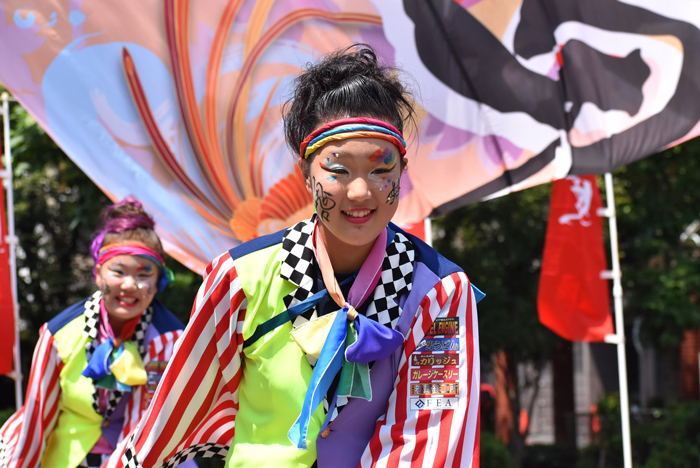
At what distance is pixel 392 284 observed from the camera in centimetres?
224

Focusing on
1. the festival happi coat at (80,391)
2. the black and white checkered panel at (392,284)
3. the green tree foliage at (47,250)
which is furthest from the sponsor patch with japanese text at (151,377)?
the green tree foliage at (47,250)

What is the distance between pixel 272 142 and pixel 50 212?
790 centimetres

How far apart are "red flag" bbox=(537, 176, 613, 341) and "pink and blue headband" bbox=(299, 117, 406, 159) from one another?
4697 mm

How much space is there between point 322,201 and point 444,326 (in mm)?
482

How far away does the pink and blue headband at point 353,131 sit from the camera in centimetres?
215

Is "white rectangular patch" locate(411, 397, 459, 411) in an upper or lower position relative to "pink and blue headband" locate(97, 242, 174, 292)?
lower

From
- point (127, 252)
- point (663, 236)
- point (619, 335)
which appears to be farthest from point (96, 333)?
point (663, 236)

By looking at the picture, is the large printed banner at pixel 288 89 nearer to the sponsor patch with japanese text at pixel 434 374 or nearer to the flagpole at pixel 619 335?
the flagpole at pixel 619 335

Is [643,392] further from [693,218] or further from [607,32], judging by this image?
[607,32]

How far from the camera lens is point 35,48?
4297mm

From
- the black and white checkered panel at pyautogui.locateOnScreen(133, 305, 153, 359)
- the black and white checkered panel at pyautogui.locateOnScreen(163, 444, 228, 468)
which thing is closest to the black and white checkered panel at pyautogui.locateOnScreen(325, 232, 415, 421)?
the black and white checkered panel at pyautogui.locateOnScreen(163, 444, 228, 468)

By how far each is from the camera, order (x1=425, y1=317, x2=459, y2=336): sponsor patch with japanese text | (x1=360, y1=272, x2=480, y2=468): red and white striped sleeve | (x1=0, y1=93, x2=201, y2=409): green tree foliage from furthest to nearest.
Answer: (x1=0, y1=93, x2=201, y2=409): green tree foliage, (x1=425, y1=317, x2=459, y2=336): sponsor patch with japanese text, (x1=360, y1=272, x2=480, y2=468): red and white striped sleeve

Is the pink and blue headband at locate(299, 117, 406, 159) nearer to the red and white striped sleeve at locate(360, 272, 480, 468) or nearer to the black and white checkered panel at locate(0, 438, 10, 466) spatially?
the red and white striped sleeve at locate(360, 272, 480, 468)

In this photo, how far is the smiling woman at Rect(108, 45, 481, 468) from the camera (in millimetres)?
2113
